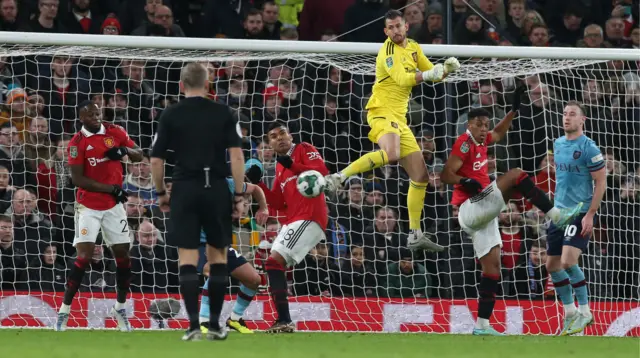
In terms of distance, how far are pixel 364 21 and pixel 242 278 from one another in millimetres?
5436

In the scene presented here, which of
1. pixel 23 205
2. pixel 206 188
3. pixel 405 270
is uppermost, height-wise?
pixel 206 188

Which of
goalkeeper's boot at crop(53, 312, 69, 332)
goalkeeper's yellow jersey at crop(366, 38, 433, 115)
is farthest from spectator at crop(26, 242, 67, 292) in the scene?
goalkeeper's yellow jersey at crop(366, 38, 433, 115)

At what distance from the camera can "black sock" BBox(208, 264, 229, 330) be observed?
8938 mm

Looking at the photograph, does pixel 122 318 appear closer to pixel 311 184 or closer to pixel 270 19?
pixel 311 184

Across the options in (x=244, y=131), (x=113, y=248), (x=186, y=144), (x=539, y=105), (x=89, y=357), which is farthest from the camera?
(x=539, y=105)

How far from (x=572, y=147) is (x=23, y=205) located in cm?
592

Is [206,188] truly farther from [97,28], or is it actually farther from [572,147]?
[97,28]

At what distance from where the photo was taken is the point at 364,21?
16.2 meters

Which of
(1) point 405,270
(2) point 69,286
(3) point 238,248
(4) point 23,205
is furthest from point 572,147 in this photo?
(4) point 23,205

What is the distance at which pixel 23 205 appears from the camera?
13516 mm

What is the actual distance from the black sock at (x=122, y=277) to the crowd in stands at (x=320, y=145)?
1.12 m

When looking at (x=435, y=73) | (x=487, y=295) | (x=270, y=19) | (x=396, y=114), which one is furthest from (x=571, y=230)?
(x=270, y=19)

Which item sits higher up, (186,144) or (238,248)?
(186,144)

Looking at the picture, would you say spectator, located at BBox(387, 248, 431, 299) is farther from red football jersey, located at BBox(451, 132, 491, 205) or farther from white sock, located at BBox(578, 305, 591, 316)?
white sock, located at BBox(578, 305, 591, 316)
